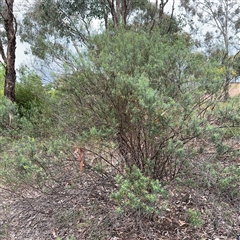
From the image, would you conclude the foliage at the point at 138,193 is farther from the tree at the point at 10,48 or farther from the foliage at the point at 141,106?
the tree at the point at 10,48

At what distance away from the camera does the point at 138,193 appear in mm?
2305

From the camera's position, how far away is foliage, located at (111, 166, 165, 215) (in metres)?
2.18

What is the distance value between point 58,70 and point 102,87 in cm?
74

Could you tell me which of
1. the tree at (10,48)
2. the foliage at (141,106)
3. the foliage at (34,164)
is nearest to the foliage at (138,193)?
the foliage at (141,106)

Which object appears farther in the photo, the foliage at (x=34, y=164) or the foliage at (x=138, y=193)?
the foliage at (x=34, y=164)

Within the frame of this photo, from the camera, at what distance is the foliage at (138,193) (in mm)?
2184

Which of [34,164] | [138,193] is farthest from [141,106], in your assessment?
[34,164]

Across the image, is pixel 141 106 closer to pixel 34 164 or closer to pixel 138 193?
pixel 138 193

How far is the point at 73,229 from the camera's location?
2.87 metres

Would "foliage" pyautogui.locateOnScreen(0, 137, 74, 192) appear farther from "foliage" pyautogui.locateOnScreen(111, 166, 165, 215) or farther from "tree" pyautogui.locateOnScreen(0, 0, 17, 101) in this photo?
"tree" pyautogui.locateOnScreen(0, 0, 17, 101)

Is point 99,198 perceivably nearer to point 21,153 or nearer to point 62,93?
point 21,153

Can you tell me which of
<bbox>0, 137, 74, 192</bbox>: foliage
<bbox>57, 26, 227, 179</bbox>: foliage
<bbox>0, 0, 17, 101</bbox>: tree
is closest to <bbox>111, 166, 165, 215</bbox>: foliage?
<bbox>57, 26, 227, 179</bbox>: foliage

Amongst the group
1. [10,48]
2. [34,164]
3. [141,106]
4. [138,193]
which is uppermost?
[10,48]

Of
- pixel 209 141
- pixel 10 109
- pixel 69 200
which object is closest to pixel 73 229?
pixel 69 200
